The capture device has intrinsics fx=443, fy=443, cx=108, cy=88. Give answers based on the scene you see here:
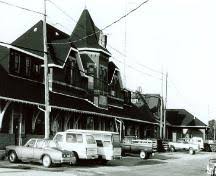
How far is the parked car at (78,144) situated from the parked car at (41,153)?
4.12 feet

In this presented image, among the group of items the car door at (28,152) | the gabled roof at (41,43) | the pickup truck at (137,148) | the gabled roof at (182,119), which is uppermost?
the gabled roof at (41,43)

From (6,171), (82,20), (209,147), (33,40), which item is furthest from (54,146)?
(209,147)

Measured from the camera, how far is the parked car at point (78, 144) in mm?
24445

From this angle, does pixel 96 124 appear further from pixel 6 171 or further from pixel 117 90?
pixel 6 171

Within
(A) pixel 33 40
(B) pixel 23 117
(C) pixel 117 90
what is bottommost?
(B) pixel 23 117

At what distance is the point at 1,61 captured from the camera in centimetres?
3106

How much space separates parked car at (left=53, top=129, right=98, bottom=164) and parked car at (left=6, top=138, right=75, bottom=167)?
126cm

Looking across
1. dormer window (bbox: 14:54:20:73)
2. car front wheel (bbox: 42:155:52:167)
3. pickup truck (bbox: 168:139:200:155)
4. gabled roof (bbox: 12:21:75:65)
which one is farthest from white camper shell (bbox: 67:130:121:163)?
pickup truck (bbox: 168:139:200:155)

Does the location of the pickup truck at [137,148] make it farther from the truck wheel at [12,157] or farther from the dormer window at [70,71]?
the truck wheel at [12,157]

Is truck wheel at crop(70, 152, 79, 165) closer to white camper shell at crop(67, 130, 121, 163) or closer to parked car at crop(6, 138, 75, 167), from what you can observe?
parked car at crop(6, 138, 75, 167)

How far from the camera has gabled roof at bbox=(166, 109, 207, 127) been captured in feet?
251

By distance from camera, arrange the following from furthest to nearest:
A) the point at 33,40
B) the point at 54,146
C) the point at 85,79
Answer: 1. the point at 85,79
2. the point at 33,40
3. the point at 54,146

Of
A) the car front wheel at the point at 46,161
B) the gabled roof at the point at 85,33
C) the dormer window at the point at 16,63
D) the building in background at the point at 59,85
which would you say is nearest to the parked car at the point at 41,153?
the car front wheel at the point at 46,161

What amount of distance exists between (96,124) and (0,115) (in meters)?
17.5
